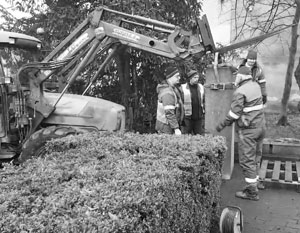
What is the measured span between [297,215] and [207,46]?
280cm

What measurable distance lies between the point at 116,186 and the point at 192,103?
14.8 feet

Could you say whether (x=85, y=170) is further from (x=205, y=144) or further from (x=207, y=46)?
(x=207, y=46)

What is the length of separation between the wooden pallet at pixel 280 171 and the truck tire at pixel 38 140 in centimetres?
322

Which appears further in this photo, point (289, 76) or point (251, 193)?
point (289, 76)

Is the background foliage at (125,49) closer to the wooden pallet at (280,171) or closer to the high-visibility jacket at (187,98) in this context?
the high-visibility jacket at (187,98)

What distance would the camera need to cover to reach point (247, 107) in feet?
18.0

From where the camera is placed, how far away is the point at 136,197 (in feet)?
7.38

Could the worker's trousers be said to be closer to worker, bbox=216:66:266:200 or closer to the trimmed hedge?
worker, bbox=216:66:266:200

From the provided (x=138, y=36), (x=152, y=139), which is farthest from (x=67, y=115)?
(x=152, y=139)

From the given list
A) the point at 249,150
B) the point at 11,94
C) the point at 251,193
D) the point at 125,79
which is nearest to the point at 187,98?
the point at 249,150

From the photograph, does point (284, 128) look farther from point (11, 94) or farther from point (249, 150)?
point (11, 94)

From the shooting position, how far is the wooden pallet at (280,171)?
5930mm

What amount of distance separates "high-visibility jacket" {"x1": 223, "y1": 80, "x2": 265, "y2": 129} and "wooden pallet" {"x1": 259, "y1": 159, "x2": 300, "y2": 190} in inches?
41.7

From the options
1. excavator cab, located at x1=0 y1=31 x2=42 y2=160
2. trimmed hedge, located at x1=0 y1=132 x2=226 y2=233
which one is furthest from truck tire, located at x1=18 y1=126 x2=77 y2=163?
trimmed hedge, located at x1=0 y1=132 x2=226 y2=233
